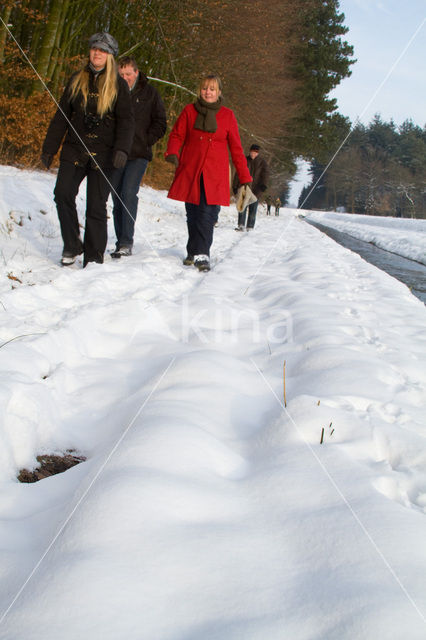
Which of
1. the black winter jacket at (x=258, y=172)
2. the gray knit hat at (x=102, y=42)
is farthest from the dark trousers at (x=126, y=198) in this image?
the black winter jacket at (x=258, y=172)

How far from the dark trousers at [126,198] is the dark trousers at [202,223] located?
611 mm

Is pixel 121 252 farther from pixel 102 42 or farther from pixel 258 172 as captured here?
pixel 258 172

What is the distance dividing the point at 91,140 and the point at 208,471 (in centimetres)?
345

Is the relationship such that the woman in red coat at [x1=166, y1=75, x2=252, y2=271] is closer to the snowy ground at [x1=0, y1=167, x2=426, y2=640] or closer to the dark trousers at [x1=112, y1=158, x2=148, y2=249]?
the dark trousers at [x1=112, y1=158, x2=148, y2=249]

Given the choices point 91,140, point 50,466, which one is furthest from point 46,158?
point 50,466

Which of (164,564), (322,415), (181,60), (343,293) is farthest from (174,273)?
(181,60)

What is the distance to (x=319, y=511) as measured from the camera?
1.17 m

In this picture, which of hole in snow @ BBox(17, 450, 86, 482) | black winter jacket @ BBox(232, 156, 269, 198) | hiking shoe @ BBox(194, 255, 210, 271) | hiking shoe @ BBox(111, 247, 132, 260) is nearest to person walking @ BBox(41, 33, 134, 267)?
hiking shoe @ BBox(111, 247, 132, 260)

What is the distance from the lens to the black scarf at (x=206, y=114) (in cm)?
452

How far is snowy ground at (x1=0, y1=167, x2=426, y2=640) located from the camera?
2.85 ft

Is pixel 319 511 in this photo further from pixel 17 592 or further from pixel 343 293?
pixel 343 293

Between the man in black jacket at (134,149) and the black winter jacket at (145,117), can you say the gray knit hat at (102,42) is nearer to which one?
the man in black jacket at (134,149)

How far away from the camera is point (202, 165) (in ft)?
15.6

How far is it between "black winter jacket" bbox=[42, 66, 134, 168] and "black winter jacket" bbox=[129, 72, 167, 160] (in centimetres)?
76
